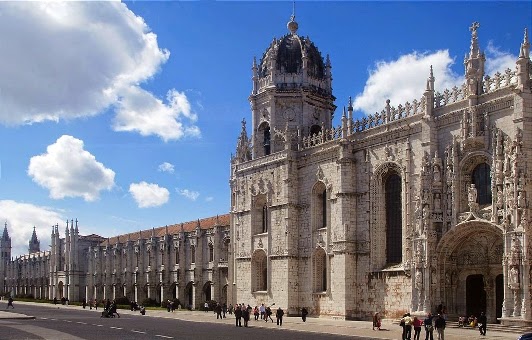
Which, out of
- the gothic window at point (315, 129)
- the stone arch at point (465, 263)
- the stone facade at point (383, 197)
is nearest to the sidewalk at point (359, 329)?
the stone facade at point (383, 197)

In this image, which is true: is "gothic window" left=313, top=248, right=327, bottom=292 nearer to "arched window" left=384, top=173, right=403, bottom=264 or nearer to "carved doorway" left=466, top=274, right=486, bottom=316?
"arched window" left=384, top=173, right=403, bottom=264

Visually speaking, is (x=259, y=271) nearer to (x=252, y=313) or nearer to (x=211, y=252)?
(x=252, y=313)

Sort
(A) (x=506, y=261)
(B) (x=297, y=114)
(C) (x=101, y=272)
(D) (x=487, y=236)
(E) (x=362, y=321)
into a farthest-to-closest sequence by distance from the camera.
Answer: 1. (C) (x=101, y=272)
2. (B) (x=297, y=114)
3. (E) (x=362, y=321)
4. (D) (x=487, y=236)
5. (A) (x=506, y=261)

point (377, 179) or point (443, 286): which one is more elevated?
point (377, 179)

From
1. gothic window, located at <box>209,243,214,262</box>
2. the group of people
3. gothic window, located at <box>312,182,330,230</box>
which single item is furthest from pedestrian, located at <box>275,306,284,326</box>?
gothic window, located at <box>209,243,214,262</box>

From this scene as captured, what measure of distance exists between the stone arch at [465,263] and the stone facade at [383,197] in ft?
0.23

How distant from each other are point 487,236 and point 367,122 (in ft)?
37.7

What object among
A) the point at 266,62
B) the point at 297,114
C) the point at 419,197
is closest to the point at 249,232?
the point at 297,114

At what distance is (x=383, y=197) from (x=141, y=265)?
50.1 m

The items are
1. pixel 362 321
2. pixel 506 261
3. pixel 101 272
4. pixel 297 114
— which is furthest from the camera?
pixel 101 272

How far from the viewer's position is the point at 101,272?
9975 cm

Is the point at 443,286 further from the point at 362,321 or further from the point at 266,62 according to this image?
the point at 266,62

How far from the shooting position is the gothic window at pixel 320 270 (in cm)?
4809

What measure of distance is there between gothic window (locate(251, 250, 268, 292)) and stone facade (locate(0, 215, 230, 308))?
15394mm
